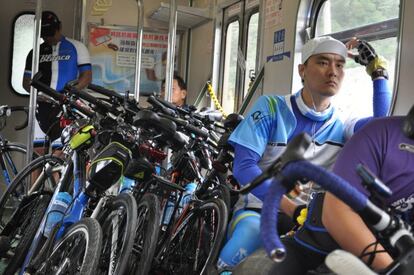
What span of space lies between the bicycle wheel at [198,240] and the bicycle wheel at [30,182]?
3.11 feet

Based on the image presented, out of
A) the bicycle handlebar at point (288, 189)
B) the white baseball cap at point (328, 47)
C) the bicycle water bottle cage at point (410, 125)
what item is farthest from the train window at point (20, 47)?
the bicycle handlebar at point (288, 189)

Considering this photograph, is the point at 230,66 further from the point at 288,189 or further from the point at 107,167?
the point at 288,189

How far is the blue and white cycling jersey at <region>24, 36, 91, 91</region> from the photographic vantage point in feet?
15.9

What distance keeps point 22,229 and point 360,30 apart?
2.41 metres

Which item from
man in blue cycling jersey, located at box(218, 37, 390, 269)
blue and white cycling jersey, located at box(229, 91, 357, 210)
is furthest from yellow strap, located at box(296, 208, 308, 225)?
blue and white cycling jersey, located at box(229, 91, 357, 210)

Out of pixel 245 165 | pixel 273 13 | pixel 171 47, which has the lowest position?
pixel 245 165

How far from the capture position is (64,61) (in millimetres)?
4859

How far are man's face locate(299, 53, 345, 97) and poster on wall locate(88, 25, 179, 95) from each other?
187 inches

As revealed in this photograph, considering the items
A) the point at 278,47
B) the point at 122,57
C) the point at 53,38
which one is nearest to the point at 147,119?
the point at 278,47

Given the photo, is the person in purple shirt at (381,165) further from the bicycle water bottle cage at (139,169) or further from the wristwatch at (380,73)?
the bicycle water bottle cage at (139,169)

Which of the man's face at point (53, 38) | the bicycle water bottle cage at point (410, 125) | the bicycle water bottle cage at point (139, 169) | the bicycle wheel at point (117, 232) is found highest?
the man's face at point (53, 38)

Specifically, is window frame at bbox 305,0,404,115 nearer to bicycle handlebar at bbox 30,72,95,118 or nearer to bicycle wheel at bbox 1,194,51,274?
bicycle handlebar at bbox 30,72,95,118

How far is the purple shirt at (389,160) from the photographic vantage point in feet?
4.24

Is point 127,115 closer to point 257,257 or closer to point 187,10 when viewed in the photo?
point 257,257
